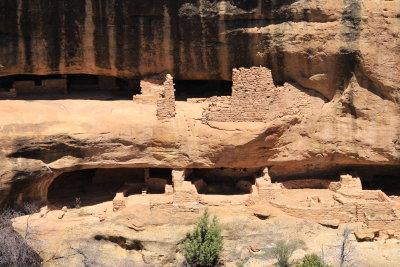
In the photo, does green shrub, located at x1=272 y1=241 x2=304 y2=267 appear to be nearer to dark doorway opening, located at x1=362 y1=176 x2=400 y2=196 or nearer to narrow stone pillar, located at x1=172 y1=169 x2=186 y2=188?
narrow stone pillar, located at x1=172 y1=169 x2=186 y2=188

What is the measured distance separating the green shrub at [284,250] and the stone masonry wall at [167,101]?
11.5ft

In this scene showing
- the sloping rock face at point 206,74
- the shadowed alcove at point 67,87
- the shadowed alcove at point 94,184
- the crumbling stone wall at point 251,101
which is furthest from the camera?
the shadowed alcove at point 94,184

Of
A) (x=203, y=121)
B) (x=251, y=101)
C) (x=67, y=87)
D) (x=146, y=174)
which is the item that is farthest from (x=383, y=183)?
(x=67, y=87)

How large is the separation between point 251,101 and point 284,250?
318 cm

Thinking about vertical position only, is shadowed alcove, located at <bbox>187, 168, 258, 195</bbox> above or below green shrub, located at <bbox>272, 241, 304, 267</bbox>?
above

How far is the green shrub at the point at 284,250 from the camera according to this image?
9180 mm

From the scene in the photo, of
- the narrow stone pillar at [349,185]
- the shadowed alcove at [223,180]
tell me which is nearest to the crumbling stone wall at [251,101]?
the shadowed alcove at [223,180]

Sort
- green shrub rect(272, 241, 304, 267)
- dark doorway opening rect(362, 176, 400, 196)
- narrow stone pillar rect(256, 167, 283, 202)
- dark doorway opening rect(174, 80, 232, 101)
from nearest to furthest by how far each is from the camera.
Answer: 1. green shrub rect(272, 241, 304, 267)
2. narrow stone pillar rect(256, 167, 283, 202)
3. dark doorway opening rect(174, 80, 232, 101)
4. dark doorway opening rect(362, 176, 400, 196)

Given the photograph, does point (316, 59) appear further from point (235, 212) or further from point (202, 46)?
point (235, 212)

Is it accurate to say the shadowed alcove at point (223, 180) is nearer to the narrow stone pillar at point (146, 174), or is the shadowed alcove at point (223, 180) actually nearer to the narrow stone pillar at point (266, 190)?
the narrow stone pillar at point (266, 190)

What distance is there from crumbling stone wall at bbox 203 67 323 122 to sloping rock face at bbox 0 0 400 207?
0.16ft

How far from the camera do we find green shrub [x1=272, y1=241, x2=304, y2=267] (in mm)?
9180

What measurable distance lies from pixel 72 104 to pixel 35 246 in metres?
3.15

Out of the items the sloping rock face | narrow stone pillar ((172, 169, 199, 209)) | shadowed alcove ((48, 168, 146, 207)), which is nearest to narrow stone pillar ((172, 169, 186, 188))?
narrow stone pillar ((172, 169, 199, 209))
